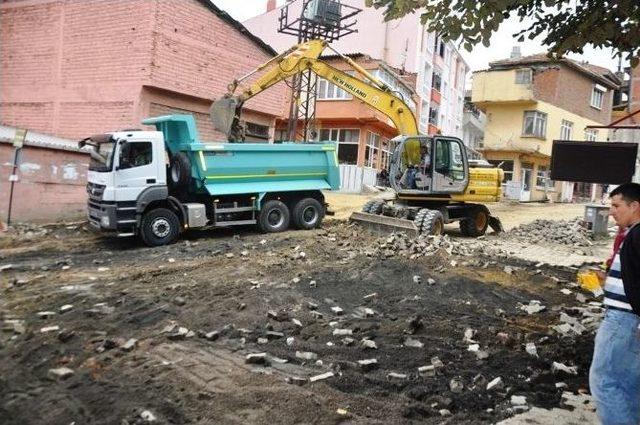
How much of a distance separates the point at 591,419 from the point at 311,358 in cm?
243

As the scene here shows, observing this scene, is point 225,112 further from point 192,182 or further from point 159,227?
point 159,227

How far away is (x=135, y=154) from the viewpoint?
1109 cm

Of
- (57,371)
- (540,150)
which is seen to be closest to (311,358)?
(57,371)

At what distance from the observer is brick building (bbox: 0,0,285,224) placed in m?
16.3

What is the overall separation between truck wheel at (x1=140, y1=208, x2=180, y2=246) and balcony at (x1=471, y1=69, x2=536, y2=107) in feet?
94.4

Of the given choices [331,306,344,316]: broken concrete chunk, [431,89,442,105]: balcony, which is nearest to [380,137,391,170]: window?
[431,89,442,105]: balcony

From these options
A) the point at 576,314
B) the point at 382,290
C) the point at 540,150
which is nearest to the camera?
the point at 576,314

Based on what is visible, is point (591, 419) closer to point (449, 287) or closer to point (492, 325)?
point (492, 325)

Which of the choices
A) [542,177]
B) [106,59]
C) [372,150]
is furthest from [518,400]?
[542,177]

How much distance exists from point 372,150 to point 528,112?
12.4 meters

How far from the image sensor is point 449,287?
809 cm

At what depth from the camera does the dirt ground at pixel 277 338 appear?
4.18 meters

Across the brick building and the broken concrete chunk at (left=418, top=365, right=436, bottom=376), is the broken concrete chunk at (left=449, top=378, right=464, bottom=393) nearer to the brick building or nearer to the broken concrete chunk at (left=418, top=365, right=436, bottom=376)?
the broken concrete chunk at (left=418, top=365, right=436, bottom=376)

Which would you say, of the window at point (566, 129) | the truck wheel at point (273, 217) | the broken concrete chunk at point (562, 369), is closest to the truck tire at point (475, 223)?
the truck wheel at point (273, 217)
